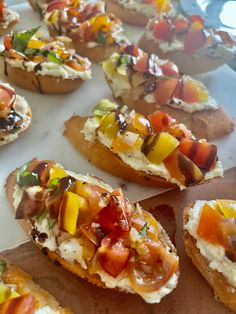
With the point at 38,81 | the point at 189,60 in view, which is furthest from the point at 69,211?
the point at 189,60

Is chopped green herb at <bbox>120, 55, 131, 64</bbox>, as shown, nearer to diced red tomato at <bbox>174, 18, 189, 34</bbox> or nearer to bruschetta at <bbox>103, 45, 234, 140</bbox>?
bruschetta at <bbox>103, 45, 234, 140</bbox>

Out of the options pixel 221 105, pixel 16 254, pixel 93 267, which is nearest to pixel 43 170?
pixel 16 254

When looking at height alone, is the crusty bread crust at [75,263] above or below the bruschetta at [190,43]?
below

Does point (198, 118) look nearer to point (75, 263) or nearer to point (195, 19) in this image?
point (195, 19)

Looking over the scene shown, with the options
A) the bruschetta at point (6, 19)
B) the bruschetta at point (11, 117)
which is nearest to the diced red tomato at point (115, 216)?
the bruschetta at point (11, 117)

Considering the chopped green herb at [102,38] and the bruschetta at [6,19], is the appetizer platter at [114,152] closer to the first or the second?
the chopped green herb at [102,38]

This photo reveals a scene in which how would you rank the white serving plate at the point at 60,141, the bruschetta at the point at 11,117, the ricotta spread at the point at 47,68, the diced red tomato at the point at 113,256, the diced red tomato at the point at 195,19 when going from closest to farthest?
the diced red tomato at the point at 113,256, the white serving plate at the point at 60,141, the bruschetta at the point at 11,117, the ricotta spread at the point at 47,68, the diced red tomato at the point at 195,19

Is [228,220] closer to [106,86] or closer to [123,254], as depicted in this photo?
[123,254]
